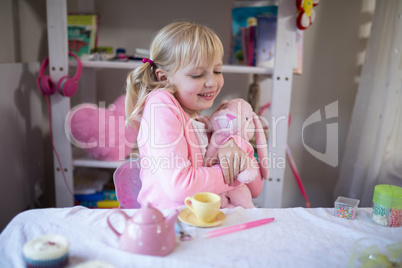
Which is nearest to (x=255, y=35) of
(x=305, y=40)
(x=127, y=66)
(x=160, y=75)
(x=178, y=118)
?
(x=305, y=40)

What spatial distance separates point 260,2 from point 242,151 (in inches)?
42.9

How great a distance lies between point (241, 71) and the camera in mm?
1693

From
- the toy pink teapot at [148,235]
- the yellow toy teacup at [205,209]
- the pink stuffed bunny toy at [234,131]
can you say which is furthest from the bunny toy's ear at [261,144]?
the toy pink teapot at [148,235]

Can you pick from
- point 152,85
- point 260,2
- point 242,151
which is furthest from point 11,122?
point 260,2

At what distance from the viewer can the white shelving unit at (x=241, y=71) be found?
1.60 meters

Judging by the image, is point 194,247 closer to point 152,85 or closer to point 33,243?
point 33,243

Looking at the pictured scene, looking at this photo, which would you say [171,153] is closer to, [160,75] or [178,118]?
[178,118]

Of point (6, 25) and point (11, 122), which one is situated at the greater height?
A: point (6, 25)

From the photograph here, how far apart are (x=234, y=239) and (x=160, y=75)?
579 mm

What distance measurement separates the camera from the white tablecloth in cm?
69

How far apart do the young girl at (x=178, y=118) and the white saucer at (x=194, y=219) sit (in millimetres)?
88

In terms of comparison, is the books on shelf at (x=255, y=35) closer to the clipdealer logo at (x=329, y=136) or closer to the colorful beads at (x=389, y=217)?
the clipdealer logo at (x=329, y=136)

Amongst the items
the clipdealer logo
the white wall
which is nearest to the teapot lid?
the white wall

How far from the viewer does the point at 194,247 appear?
74cm
